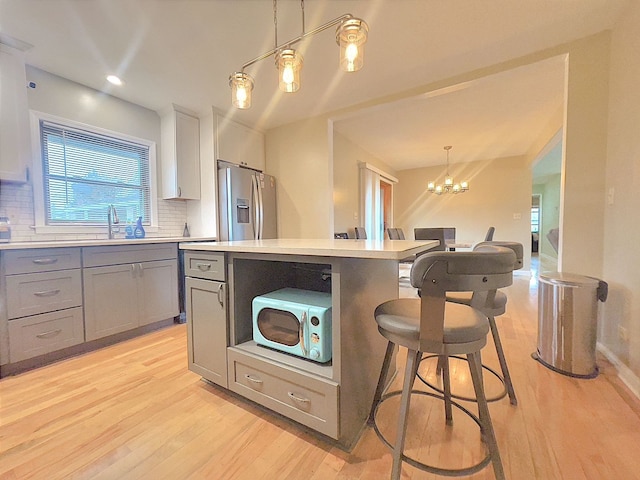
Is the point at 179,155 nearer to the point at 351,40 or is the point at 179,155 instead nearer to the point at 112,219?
the point at 112,219

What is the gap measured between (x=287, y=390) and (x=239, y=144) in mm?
3297

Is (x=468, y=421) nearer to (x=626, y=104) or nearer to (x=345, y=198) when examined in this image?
(x=626, y=104)

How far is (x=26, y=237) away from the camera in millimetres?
2326

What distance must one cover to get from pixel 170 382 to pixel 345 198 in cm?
380

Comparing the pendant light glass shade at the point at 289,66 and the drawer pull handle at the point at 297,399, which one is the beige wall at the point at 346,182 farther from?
the drawer pull handle at the point at 297,399

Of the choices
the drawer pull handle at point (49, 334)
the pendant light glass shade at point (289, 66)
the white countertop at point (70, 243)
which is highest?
the pendant light glass shade at point (289, 66)

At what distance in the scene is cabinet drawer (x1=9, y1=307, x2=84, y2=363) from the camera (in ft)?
6.01

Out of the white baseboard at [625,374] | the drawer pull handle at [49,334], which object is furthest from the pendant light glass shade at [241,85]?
the white baseboard at [625,374]

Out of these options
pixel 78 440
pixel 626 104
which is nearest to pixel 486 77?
pixel 626 104

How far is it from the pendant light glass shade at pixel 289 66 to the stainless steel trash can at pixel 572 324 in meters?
2.18

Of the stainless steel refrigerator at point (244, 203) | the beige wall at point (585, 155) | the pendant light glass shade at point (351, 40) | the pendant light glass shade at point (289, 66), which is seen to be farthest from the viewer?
the stainless steel refrigerator at point (244, 203)

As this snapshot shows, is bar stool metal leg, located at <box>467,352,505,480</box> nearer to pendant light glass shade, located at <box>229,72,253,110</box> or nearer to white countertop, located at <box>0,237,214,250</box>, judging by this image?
pendant light glass shade, located at <box>229,72,253,110</box>

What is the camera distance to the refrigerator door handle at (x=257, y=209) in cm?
365

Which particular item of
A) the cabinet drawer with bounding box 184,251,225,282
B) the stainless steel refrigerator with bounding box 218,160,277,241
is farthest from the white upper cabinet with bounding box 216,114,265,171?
the cabinet drawer with bounding box 184,251,225,282
